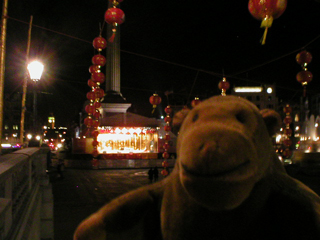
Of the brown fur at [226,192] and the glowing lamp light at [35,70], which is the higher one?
the glowing lamp light at [35,70]

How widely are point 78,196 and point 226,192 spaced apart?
12892 millimetres

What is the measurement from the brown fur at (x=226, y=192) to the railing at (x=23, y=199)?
1.03 meters

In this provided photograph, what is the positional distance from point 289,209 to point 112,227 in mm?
1070

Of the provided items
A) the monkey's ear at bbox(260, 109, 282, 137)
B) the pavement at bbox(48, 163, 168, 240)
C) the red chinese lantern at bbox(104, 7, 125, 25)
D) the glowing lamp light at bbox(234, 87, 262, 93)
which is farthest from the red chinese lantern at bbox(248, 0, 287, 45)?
the glowing lamp light at bbox(234, 87, 262, 93)

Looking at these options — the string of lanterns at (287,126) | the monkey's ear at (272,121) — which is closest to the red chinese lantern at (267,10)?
the monkey's ear at (272,121)

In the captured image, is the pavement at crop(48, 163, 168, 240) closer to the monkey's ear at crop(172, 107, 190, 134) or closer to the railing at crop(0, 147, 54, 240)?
the railing at crop(0, 147, 54, 240)

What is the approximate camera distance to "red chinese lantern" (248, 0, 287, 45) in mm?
4055

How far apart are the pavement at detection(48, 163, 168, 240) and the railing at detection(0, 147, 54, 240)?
0.98 m

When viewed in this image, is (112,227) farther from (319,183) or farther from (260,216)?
(319,183)

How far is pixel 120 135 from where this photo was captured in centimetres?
2528

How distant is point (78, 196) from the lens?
13164mm

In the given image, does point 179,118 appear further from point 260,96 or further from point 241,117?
point 260,96

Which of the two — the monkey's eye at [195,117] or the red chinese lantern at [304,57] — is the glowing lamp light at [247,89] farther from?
the monkey's eye at [195,117]

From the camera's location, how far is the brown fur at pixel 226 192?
1356 millimetres
